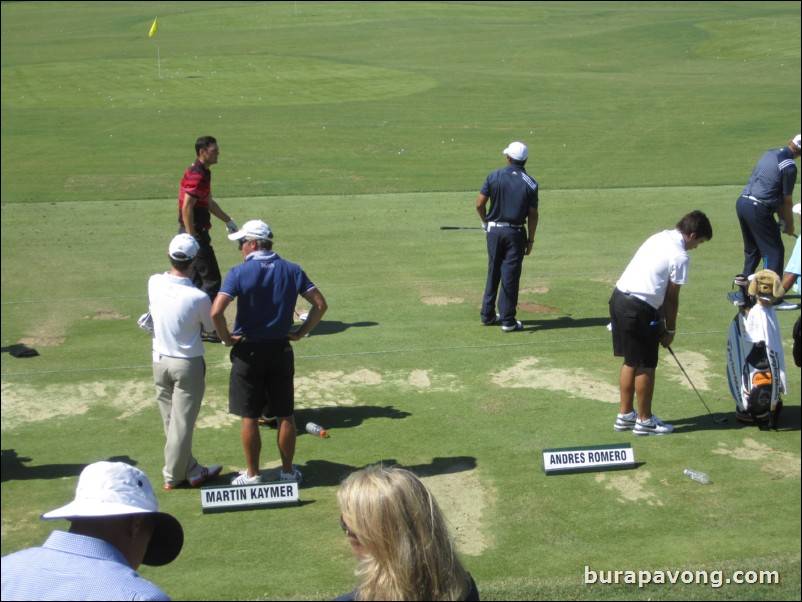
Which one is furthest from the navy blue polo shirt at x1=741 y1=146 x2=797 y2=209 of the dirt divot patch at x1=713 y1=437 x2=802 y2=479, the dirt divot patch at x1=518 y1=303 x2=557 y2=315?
the dirt divot patch at x1=713 y1=437 x2=802 y2=479

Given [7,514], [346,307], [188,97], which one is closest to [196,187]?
[346,307]

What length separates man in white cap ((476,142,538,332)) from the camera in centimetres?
1115

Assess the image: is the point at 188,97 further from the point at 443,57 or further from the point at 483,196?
the point at 483,196

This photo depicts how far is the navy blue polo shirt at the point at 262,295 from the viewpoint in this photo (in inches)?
286

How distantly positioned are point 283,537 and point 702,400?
433cm

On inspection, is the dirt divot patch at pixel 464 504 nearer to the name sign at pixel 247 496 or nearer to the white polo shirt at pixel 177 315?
the name sign at pixel 247 496

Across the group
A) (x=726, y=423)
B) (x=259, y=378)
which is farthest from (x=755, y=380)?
(x=259, y=378)

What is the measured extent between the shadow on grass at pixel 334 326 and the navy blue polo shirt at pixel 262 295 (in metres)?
4.17

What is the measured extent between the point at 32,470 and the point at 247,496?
193 centimetres

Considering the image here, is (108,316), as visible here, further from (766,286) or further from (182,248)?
(766,286)

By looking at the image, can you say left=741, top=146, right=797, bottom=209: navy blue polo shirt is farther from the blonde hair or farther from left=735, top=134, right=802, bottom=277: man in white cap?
the blonde hair

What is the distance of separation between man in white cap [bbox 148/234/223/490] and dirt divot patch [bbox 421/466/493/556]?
6.09 feet

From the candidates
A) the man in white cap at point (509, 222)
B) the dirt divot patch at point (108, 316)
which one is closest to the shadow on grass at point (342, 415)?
the man in white cap at point (509, 222)

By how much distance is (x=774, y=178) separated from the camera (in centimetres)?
1167
